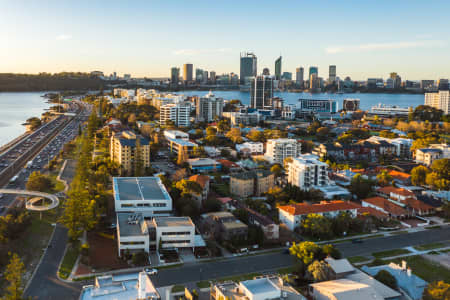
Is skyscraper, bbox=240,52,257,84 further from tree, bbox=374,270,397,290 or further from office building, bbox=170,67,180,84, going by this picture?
tree, bbox=374,270,397,290

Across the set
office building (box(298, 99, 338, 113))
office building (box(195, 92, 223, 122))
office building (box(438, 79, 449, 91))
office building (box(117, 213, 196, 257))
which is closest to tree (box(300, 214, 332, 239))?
office building (box(117, 213, 196, 257))

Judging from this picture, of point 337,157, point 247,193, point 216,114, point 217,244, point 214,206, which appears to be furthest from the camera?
point 216,114

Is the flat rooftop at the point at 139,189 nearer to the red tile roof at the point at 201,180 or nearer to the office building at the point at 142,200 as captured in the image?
the office building at the point at 142,200

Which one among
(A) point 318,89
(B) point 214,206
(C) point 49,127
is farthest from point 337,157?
(A) point 318,89

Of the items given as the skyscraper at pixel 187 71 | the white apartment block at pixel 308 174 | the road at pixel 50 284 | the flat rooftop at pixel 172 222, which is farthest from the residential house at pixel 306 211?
the skyscraper at pixel 187 71

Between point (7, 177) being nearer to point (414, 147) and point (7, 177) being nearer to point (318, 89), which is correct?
point (414, 147)

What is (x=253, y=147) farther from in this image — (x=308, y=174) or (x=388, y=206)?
(x=388, y=206)

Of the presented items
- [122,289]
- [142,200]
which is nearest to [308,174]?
[142,200]
